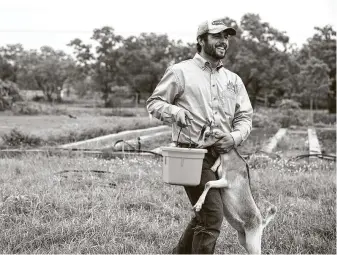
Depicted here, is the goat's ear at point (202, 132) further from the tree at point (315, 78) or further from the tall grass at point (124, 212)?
the tree at point (315, 78)

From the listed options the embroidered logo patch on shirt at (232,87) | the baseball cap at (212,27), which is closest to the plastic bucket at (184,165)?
the embroidered logo patch on shirt at (232,87)

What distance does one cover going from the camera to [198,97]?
3.21m

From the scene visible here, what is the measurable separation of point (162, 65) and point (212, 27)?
38109 mm

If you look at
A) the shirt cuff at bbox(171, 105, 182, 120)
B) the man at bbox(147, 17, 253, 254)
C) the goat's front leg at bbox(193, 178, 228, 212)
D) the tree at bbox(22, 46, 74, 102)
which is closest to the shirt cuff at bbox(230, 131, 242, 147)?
the man at bbox(147, 17, 253, 254)

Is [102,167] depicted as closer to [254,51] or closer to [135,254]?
[135,254]

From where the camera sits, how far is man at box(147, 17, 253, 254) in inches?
121

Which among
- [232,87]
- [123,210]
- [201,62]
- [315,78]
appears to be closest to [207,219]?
[232,87]

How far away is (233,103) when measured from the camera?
331 centimetres

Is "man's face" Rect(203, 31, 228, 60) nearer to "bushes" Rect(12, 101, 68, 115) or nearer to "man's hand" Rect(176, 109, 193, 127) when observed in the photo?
"man's hand" Rect(176, 109, 193, 127)

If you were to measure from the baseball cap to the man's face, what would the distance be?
4 centimetres

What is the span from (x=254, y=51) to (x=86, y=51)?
1445 centimetres

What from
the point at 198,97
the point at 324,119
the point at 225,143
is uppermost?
the point at 198,97

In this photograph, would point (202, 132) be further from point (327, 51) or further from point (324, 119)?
point (327, 51)

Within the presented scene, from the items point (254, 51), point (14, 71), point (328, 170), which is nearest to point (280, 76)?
point (254, 51)
